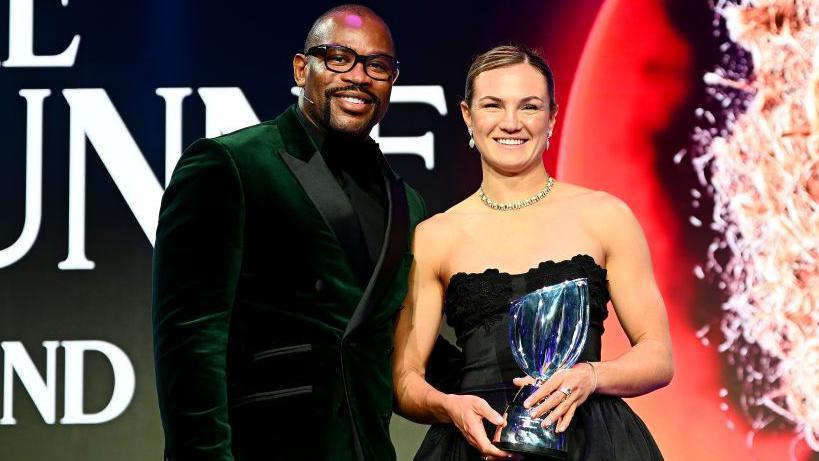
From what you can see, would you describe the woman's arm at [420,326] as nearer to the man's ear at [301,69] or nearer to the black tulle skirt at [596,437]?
the black tulle skirt at [596,437]

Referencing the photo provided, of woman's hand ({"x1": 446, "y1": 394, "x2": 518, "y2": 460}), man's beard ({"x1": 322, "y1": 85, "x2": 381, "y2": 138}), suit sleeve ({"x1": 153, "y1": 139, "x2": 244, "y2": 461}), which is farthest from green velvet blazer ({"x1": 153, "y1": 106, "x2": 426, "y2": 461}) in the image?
woman's hand ({"x1": 446, "y1": 394, "x2": 518, "y2": 460})

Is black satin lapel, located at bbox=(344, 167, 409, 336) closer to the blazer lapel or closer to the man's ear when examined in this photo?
the blazer lapel

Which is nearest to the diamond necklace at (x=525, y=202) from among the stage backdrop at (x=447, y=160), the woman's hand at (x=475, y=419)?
the woman's hand at (x=475, y=419)

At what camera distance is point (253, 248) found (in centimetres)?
228

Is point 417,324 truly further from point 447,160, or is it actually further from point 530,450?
point 447,160

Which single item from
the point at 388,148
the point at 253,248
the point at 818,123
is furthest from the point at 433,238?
the point at 818,123

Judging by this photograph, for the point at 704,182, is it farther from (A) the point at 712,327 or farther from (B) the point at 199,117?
(B) the point at 199,117

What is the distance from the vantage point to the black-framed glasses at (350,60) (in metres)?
2.42

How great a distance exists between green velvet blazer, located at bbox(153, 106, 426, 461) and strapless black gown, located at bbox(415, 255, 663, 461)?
161 mm

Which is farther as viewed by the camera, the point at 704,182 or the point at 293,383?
the point at 704,182

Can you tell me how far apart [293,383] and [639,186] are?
189 centimetres

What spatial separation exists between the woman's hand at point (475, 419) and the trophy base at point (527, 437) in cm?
2

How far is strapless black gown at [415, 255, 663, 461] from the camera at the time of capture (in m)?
2.24

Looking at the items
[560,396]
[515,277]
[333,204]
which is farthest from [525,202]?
[560,396]
